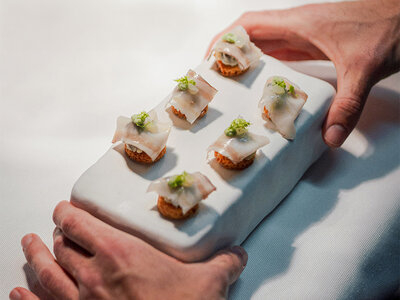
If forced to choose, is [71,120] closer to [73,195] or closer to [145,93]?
[145,93]

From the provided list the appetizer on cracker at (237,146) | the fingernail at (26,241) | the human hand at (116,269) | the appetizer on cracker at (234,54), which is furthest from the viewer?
the appetizer on cracker at (234,54)

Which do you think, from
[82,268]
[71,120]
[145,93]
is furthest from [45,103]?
[82,268]

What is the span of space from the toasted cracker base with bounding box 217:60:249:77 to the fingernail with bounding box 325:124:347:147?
389 mm

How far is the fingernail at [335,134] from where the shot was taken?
1.82 metres

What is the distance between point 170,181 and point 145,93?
1.03 m

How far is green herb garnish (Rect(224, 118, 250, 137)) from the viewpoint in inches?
61.6

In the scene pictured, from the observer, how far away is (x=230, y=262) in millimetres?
1475

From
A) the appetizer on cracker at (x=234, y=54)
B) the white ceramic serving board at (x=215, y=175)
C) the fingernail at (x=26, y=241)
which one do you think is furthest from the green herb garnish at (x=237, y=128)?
the fingernail at (x=26, y=241)

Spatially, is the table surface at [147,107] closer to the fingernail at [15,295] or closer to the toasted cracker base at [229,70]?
the fingernail at [15,295]

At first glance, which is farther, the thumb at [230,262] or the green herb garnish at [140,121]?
the green herb garnish at [140,121]

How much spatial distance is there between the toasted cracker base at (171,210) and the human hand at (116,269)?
10 cm

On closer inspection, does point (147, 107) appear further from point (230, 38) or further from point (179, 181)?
point (179, 181)

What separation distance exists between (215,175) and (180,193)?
0.19m

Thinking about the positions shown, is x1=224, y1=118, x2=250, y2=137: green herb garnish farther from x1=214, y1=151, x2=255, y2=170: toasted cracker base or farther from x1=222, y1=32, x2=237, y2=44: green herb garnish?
x1=222, y1=32, x2=237, y2=44: green herb garnish
